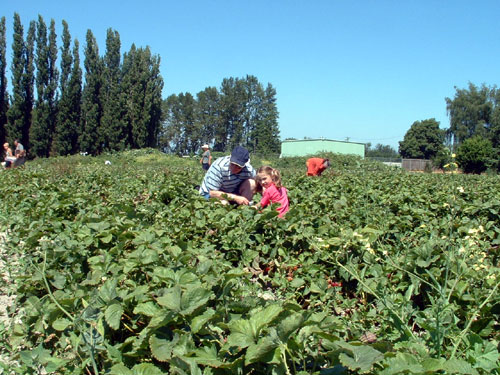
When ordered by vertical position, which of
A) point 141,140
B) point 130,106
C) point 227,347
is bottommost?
point 227,347

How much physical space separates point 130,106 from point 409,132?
6212cm

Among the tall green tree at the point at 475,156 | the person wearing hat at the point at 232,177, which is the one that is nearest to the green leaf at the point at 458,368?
the person wearing hat at the point at 232,177

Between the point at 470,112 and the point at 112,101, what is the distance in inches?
1896

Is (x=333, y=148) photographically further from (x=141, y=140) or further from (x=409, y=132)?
(x=409, y=132)

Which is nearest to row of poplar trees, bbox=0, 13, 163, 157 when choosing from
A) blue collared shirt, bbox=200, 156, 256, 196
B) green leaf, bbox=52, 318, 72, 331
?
blue collared shirt, bbox=200, 156, 256, 196

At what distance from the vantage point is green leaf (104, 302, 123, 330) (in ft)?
5.44

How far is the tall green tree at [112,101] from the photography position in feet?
117

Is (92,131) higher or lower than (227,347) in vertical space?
higher

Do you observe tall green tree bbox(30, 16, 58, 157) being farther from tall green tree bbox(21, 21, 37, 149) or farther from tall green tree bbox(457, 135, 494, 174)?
tall green tree bbox(457, 135, 494, 174)

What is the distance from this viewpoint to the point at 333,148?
140ft

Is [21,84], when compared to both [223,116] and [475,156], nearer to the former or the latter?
[475,156]

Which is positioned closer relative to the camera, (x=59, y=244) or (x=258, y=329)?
(x=258, y=329)

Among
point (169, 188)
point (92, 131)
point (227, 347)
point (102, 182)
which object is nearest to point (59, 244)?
point (227, 347)

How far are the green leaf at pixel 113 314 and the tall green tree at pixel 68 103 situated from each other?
35.1 meters
